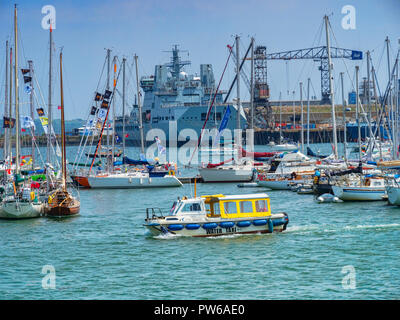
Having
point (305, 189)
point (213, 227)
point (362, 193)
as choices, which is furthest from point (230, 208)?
point (305, 189)

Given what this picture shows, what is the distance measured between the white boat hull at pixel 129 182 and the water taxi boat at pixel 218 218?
24.5 m

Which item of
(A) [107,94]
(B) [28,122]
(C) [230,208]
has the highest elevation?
(A) [107,94]

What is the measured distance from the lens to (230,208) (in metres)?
25.6

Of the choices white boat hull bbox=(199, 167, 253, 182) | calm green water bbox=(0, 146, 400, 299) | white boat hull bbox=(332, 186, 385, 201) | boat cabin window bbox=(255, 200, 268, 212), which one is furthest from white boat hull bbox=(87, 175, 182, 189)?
boat cabin window bbox=(255, 200, 268, 212)

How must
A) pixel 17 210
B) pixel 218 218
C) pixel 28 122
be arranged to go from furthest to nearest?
pixel 28 122 → pixel 17 210 → pixel 218 218

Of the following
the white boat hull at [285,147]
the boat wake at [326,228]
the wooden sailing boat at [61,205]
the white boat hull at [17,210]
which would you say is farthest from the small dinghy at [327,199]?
the white boat hull at [285,147]

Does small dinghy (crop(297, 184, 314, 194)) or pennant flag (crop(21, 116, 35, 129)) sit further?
pennant flag (crop(21, 116, 35, 129))

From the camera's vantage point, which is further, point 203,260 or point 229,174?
point 229,174

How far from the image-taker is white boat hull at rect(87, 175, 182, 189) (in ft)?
164

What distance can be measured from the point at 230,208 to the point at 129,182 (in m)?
25.5

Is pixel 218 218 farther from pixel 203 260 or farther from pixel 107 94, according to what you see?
pixel 107 94

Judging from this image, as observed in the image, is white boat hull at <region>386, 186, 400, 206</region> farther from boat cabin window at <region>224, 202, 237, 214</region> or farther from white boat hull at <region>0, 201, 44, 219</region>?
white boat hull at <region>0, 201, 44, 219</region>

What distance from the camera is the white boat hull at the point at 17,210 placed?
103 ft
